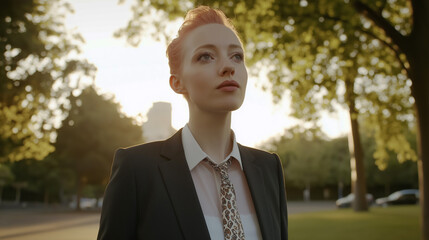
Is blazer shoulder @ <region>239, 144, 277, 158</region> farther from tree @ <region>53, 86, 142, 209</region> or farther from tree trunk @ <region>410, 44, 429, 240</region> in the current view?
tree @ <region>53, 86, 142, 209</region>

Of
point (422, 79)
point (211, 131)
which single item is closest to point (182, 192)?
point (211, 131)

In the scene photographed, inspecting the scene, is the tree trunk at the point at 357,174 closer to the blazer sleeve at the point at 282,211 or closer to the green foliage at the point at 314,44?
the green foliage at the point at 314,44

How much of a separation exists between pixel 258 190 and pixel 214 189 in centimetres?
24

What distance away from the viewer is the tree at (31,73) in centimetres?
1564

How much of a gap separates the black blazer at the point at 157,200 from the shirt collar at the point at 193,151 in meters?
0.04

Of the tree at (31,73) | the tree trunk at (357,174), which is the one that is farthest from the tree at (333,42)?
the tree trunk at (357,174)

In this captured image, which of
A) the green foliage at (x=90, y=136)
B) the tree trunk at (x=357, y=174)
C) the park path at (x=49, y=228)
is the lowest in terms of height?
the park path at (x=49, y=228)

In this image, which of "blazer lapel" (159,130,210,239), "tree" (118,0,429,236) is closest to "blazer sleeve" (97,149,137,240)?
"blazer lapel" (159,130,210,239)

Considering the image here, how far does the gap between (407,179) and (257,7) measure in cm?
5244

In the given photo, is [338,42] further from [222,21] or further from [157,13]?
[222,21]

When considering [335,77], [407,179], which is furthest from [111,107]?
[407,179]

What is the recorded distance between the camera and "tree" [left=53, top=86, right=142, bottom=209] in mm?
38781

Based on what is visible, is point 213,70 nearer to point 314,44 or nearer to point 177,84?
point 177,84

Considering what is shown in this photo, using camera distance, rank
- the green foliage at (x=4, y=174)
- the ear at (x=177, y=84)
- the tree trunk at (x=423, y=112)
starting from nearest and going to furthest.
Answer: the ear at (x=177, y=84), the tree trunk at (x=423, y=112), the green foliage at (x=4, y=174)
